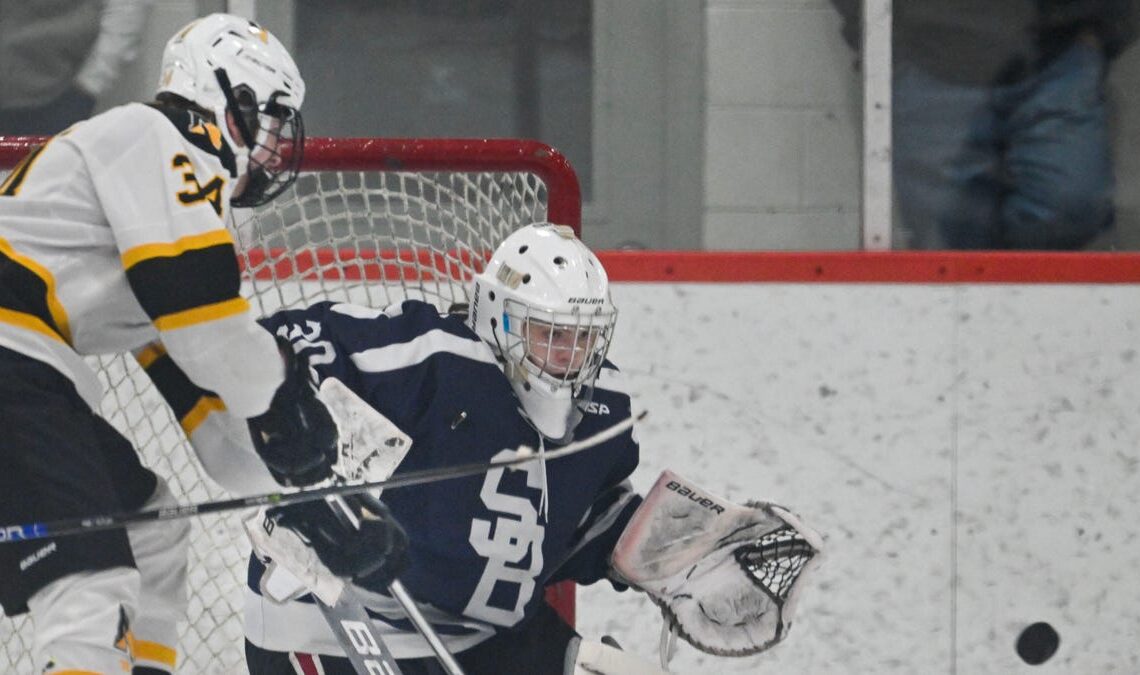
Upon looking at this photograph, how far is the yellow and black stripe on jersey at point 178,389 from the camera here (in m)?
2.11

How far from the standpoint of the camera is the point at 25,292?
1.83 m

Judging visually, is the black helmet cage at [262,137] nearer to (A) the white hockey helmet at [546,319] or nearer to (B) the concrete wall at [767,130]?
(A) the white hockey helmet at [546,319]

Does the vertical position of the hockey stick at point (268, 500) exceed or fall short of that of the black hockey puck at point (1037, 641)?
it exceeds it

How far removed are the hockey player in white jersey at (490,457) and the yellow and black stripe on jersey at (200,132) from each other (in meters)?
0.30

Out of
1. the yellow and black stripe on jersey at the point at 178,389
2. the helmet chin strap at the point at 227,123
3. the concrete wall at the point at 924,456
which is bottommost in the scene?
the concrete wall at the point at 924,456

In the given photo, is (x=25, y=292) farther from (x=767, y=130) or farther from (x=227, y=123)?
(x=767, y=130)

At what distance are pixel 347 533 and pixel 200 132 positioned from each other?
0.49 meters

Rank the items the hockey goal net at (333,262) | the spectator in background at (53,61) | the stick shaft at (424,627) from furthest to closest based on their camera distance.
Answer: 1. the spectator in background at (53,61)
2. the hockey goal net at (333,262)
3. the stick shaft at (424,627)

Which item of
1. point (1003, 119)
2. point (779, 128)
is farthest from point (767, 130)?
point (1003, 119)

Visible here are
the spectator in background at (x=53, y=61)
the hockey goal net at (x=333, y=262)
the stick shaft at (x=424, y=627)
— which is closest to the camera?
the stick shaft at (x=424, y=627)

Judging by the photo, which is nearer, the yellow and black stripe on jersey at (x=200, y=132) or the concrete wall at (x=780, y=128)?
the yellow and black stripe on jersey at (x=200, y=132)

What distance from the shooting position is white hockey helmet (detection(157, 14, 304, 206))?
1983mm

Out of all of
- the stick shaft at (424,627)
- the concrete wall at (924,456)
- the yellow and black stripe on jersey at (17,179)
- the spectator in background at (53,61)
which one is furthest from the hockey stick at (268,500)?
the spectator in background at (53,61)

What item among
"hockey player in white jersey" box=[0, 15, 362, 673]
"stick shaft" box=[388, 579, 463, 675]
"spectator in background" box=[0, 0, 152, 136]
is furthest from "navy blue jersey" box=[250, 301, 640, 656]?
"spectator in background" box=[0, 0, 152, 136]
